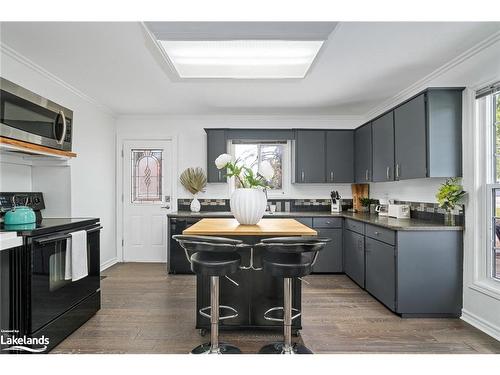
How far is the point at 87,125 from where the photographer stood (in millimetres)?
4336

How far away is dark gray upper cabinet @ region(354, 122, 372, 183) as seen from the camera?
4.46 meters

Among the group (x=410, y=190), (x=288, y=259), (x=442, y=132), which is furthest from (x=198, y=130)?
(x=288, y=259)

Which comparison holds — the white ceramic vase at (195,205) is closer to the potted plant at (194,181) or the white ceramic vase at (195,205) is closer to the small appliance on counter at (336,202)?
the potted plant at (194,181)

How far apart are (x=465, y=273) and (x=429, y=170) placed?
3.24 ft

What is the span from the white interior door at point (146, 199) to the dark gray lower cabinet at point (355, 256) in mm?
2835

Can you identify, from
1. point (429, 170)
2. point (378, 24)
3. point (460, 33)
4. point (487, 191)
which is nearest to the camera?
point (378, 24)

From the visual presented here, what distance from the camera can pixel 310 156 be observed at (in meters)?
5.05

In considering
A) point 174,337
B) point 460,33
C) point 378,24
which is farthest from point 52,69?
point 460,33

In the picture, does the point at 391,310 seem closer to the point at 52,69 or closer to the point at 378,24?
the point at 378,24

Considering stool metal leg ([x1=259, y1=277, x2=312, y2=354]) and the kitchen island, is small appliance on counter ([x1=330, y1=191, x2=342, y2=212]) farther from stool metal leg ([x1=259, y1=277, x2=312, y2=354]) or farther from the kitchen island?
stool metal leg ([x1=259, y1=277, x2=312, y2=354])

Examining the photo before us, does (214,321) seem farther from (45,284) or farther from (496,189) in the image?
(496,189)

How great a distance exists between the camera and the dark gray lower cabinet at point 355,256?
390 centimetres

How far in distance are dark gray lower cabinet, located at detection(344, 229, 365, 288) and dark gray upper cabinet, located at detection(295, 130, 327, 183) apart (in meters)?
1.02

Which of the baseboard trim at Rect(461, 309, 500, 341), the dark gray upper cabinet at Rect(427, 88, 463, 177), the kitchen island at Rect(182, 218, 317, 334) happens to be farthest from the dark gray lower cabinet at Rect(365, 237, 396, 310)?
the kitchen island at Rect(182, 218, 317, 334)
